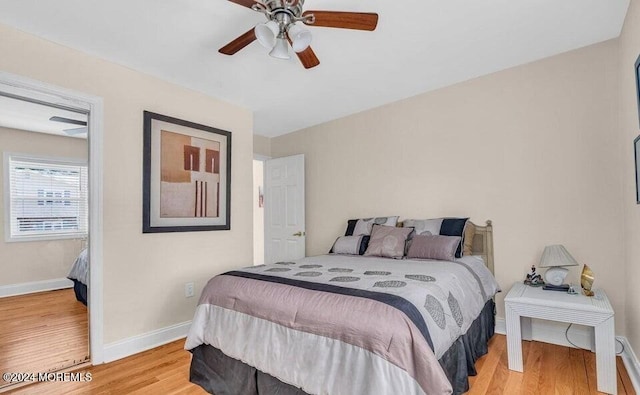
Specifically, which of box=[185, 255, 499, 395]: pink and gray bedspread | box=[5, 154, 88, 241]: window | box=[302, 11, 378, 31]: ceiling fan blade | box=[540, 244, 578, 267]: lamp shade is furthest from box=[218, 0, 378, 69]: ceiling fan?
box=[540, 244, 578, 267]: lamp shade

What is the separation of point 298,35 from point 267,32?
168 mm

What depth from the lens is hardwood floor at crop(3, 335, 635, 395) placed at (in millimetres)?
1971

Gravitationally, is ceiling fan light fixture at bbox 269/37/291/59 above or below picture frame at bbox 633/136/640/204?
above

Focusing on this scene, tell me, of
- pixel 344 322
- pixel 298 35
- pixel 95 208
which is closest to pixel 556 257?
pixel 344 322

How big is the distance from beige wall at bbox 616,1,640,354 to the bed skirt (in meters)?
0.98

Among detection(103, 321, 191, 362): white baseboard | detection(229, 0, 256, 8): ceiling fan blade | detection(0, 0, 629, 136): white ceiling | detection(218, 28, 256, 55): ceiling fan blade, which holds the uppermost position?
detection(0, 0, 629, 136): white ceiling

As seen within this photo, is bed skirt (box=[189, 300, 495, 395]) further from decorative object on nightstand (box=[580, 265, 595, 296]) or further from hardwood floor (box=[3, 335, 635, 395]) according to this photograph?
decorative object on nightstand (box=[580, 265, 595, 296])

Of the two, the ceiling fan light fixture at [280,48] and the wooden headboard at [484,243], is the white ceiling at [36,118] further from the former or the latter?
the wooden headboard at [484,243]

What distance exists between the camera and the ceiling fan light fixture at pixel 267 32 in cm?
171

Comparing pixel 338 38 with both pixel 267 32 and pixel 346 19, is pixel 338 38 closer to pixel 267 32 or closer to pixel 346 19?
pixel 346 19

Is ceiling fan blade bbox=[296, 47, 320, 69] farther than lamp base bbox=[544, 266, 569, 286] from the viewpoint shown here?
No

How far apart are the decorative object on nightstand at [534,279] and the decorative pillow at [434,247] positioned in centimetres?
61

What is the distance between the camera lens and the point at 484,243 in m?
2.97

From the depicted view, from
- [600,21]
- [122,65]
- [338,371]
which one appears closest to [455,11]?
[600,21]
